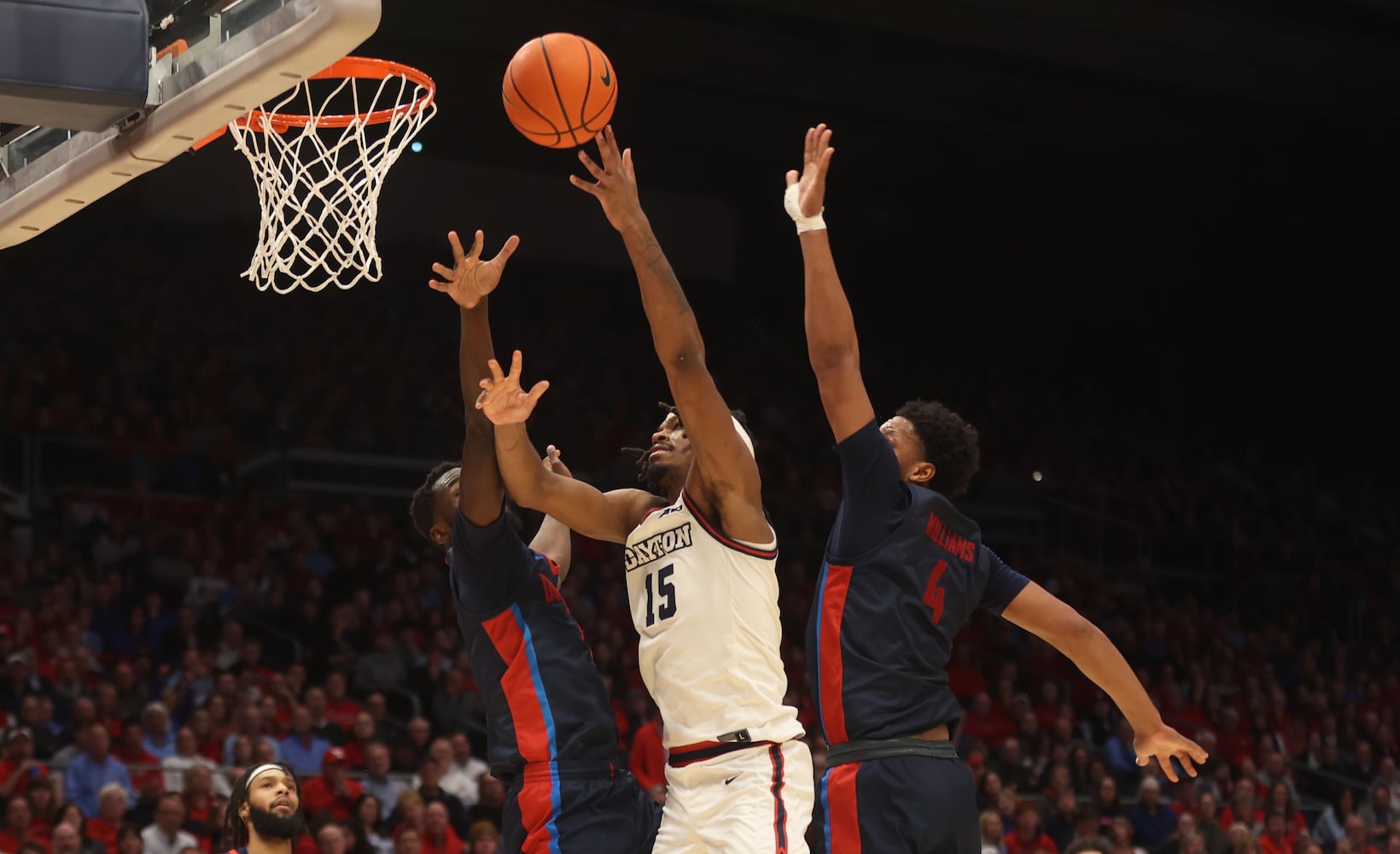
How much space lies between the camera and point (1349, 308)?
20.4 m

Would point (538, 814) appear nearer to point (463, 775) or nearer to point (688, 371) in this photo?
point (688, 371)

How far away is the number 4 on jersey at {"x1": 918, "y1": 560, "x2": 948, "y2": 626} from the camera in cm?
374

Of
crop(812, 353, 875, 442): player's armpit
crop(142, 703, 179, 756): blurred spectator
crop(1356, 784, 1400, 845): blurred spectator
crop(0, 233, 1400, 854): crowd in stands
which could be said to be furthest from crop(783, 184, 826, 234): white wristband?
crop(1356, 784, 1400, 845): blurred spectator

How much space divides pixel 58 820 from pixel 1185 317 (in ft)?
52.2

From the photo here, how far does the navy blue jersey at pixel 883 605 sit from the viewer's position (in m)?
3.63

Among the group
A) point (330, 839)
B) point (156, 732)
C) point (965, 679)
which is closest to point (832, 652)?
point (330, 839)

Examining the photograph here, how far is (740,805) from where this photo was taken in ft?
11.8

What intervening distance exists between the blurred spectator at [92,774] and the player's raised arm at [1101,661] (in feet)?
20.2

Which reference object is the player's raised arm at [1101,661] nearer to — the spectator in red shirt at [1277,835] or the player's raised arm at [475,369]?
the player's raised arm at [475,369]

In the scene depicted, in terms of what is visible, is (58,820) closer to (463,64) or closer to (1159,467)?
(463,64)

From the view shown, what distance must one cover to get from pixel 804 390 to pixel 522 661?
1414 centimetres

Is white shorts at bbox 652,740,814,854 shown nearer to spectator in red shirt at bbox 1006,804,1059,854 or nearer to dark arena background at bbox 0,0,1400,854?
dark arena background at bbox 0,0,1400,854

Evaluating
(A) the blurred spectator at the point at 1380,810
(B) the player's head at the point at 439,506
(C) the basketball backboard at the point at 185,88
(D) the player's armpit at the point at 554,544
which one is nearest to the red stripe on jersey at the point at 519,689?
(B) the player's head at the point at 439,506

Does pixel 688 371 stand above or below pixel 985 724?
above
